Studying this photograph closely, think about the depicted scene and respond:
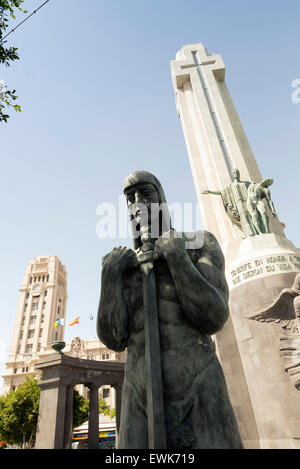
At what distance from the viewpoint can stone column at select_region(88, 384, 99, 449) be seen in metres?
12.1

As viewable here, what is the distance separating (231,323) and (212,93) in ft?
53.6

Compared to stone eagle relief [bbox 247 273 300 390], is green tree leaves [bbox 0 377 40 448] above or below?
above

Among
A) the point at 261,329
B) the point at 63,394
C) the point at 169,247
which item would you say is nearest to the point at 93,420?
the point at 63,394

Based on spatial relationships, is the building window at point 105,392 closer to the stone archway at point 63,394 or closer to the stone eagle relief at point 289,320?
the stone archway at point 63,394

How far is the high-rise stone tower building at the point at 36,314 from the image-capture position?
183 feet

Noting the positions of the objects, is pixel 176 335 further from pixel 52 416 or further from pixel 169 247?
Result: pixel 52 416

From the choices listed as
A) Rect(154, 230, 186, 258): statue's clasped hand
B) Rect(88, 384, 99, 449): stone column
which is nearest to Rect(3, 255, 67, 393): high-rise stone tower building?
Rect(88, 384, 99, 449): stone column

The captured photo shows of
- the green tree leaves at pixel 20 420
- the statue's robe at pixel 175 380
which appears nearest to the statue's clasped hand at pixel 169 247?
the statue's robe at pixel 175 380

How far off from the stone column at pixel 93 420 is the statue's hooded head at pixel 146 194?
1258 centimetres

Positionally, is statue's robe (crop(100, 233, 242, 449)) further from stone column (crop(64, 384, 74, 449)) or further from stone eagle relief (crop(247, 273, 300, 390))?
stone column (crop(64, 384, 74, 449))

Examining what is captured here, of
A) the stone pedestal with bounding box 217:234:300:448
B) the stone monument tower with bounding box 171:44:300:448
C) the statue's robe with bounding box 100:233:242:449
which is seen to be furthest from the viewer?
the stone monument tower with bounding box 171:44:300:448

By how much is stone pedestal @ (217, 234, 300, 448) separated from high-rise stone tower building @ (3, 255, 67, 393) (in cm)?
5577

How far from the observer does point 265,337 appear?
7586 millimetres
